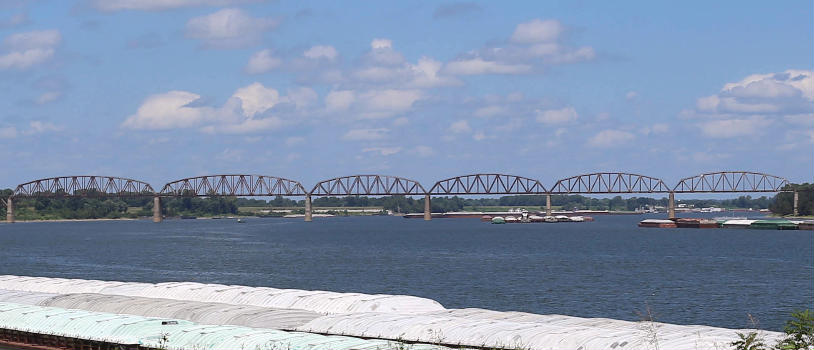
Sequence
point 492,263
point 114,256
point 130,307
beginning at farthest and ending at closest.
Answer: point 114,256, point 492,263, point 130,307

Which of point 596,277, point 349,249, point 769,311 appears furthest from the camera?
point 349,249

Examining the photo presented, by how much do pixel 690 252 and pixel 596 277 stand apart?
54.6 m

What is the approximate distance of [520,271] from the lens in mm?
111875

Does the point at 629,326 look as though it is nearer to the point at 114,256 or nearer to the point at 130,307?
the point at 130,307

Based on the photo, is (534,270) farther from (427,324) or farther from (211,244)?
(211,244)

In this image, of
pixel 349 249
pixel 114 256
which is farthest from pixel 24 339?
pixel 349 249

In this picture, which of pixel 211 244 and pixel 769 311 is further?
pixel 211 244

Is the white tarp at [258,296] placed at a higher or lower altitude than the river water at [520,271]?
higher

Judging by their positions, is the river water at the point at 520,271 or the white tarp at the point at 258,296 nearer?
the white tarp at the point at 258,296

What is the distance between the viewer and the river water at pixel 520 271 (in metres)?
77.8

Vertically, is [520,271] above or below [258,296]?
below

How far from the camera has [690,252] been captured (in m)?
152

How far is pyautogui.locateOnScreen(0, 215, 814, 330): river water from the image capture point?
77812 millimetres

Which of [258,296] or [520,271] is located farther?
[520,271]
